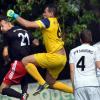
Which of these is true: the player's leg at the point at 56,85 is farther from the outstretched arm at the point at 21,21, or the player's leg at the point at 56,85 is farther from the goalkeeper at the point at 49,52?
the outstretched arm at the point at 21,21

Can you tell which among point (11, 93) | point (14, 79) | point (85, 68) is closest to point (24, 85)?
point (14, 79)

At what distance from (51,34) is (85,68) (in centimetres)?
184

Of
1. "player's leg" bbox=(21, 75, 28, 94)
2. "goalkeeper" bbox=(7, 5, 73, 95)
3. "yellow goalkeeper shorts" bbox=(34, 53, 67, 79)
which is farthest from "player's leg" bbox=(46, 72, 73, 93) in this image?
"player's leg" bbox=(21, 75, 28, 94)

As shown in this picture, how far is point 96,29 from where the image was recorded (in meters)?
16.6

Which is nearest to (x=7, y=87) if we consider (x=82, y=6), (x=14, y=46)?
(x=14, y=46)

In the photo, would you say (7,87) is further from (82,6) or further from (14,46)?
(82,6)

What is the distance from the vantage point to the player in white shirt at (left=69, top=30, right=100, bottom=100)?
1044 cm

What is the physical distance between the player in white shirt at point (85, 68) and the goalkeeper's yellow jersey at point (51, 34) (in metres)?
1.64

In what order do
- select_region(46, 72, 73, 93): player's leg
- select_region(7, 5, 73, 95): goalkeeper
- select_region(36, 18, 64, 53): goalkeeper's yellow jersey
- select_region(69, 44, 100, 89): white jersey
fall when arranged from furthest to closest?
select_region(46, 72, 73, 93): player's leg → select_region(7, 5, 73, 95): goalkeeper → select_region(36, 18, 64, 53): goalkeeper's yellow jersey → select_region(69, 44, 100, 89): white jersey

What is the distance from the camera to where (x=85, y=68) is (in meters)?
10.5

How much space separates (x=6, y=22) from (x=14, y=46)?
506mm

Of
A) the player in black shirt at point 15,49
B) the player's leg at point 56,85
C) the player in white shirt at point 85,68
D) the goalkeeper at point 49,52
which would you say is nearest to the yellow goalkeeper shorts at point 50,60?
the goalkeeper at point 49,52

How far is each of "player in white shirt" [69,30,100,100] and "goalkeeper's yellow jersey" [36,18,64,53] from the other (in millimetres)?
1641

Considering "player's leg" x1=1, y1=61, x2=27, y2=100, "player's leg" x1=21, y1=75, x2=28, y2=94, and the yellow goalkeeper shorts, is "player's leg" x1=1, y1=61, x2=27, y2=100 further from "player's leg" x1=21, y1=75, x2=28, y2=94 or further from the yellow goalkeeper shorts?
the yellow goalkeeper shorts
